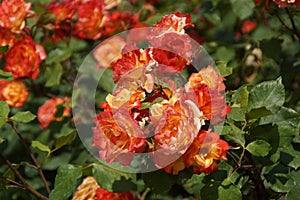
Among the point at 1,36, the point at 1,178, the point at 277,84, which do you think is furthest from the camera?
the point at 1,36

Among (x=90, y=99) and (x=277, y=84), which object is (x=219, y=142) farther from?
(x=90, y=99)

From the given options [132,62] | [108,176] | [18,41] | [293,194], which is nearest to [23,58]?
[18,41]

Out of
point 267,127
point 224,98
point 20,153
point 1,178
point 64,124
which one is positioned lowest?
point 20,153

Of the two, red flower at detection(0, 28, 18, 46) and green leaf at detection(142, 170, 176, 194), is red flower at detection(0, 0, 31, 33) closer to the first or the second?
red flower at detection(0, 28, 18, 46)

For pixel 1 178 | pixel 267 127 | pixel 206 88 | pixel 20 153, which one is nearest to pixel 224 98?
pixel 206 88

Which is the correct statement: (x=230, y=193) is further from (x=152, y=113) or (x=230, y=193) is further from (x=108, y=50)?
(x=108, y=50)

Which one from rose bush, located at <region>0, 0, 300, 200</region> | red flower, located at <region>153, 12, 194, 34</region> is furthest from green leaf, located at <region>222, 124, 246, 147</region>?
red flower, located at <region>153, 12, 194, 34</region>

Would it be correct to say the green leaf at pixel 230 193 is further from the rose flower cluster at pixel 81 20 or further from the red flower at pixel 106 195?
the rose flower cluster at pixel 81 20
